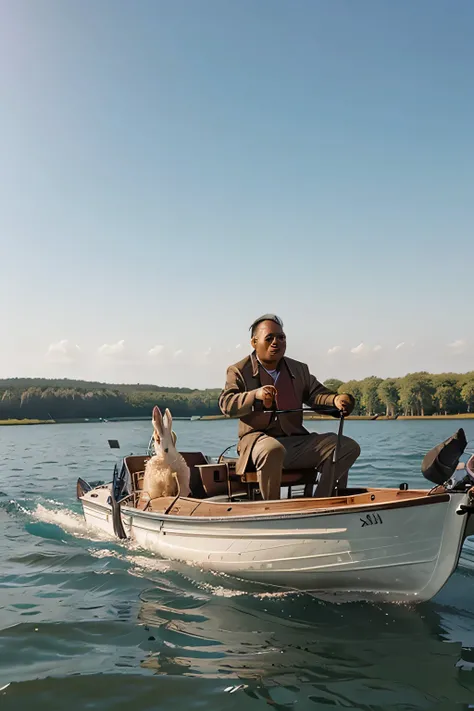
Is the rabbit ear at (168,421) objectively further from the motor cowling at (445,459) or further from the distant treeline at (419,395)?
the distant treeline at (419,395)

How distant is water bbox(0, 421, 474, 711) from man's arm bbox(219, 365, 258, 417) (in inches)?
79.6

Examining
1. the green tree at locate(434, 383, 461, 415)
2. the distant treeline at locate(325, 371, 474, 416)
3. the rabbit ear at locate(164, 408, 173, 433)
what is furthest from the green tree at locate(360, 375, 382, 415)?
the rabbit ear at locate(164, 408, 173, 433)

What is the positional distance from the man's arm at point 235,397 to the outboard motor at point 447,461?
2058 mm

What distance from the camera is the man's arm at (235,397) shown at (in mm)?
6852

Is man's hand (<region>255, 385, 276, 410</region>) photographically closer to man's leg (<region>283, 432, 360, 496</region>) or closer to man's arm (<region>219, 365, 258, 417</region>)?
man's arm (<region>219, 365, 258, 417</region>)

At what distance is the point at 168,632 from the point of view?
5.74 m

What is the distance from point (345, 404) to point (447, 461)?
142cm

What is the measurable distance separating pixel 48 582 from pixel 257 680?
4000 millimetres

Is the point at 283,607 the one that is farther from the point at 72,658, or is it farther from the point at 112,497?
the point at 112,497

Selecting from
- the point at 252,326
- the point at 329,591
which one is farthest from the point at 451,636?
the point at 252,326

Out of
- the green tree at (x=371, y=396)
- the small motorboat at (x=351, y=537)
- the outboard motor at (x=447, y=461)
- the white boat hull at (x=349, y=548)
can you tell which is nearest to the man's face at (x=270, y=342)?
the small motorboat at (x=351, y=537)

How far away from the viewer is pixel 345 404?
7055 mm

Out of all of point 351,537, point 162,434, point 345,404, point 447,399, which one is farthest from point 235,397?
point 447,399

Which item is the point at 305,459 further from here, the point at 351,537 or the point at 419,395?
the point at 419,395
